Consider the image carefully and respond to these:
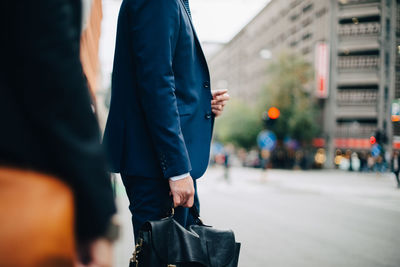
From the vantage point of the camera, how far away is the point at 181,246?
138 centimetres

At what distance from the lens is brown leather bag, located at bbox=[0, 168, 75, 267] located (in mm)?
584

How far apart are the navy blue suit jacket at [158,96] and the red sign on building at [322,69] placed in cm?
3920

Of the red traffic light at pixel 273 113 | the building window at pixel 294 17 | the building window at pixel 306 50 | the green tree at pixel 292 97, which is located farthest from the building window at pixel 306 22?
the red traffic light at pixel 273 113

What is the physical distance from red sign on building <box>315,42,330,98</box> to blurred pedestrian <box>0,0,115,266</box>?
40179mm

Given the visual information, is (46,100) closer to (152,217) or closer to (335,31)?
(152,217)

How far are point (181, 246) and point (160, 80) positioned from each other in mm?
654

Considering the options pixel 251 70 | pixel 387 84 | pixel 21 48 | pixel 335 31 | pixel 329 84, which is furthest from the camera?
pixel 251 70

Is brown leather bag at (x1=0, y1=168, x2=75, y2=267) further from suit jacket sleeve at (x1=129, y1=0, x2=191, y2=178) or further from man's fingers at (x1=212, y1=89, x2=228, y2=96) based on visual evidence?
man's fingers at (x1=212, y1=89, x2=228, y2=96)

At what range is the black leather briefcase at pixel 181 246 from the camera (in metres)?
1.31

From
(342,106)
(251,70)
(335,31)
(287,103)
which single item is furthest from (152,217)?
(251,70)

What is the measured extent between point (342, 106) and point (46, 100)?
4491 cm

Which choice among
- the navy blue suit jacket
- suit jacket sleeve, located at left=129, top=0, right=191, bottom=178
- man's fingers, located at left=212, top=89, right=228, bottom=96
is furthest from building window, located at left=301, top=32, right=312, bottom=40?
suit jacket sleeve, located at left=129, top=0, right=191, bottom=178

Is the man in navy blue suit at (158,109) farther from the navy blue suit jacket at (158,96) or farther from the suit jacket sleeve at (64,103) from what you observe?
the suit jacket sleeve at (64,103)

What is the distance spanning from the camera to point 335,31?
38.0 meters
